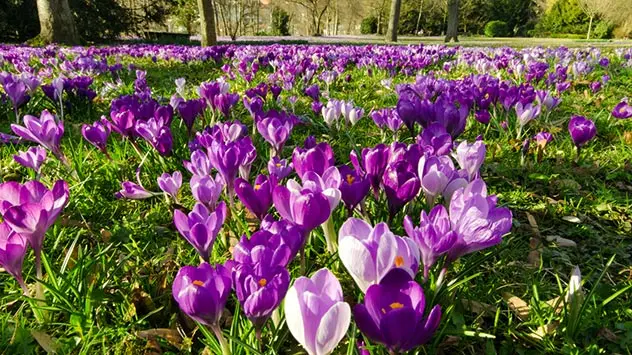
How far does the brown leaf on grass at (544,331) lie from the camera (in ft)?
4.55

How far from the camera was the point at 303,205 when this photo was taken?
1.23 metres

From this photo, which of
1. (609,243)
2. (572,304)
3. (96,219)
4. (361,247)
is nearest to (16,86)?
(96,219)

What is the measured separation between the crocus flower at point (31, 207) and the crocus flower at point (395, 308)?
0.94m

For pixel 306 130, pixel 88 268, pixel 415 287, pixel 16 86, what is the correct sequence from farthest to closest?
Result: pixel 306 130
pixel 16 86
pixel 88 268
pixel 415 287

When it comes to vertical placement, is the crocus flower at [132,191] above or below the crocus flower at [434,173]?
below

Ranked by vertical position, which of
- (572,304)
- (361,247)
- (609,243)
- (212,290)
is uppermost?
(361,247)

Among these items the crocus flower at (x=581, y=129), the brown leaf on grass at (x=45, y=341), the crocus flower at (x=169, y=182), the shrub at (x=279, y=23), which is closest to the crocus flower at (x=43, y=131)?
A: the crocus flower at (x=169, y=182)

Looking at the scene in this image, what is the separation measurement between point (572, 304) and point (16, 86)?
369 cm

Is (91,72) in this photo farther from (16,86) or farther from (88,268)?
(88,268)

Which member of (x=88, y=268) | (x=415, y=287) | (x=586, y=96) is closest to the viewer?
(x=415, y=287)

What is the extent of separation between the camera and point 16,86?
3.21 m

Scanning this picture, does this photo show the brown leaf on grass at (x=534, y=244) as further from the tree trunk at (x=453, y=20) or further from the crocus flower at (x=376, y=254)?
the tree trunk at (x=453, y=20)

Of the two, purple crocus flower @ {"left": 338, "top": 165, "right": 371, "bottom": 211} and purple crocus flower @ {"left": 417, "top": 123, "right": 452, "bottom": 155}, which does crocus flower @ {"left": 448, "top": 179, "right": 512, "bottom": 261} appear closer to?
purple crocus flower @ {"left": 338, "top": 165, "right": 371, "bottom": 211}

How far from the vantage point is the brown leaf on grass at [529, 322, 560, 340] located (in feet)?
4.55
